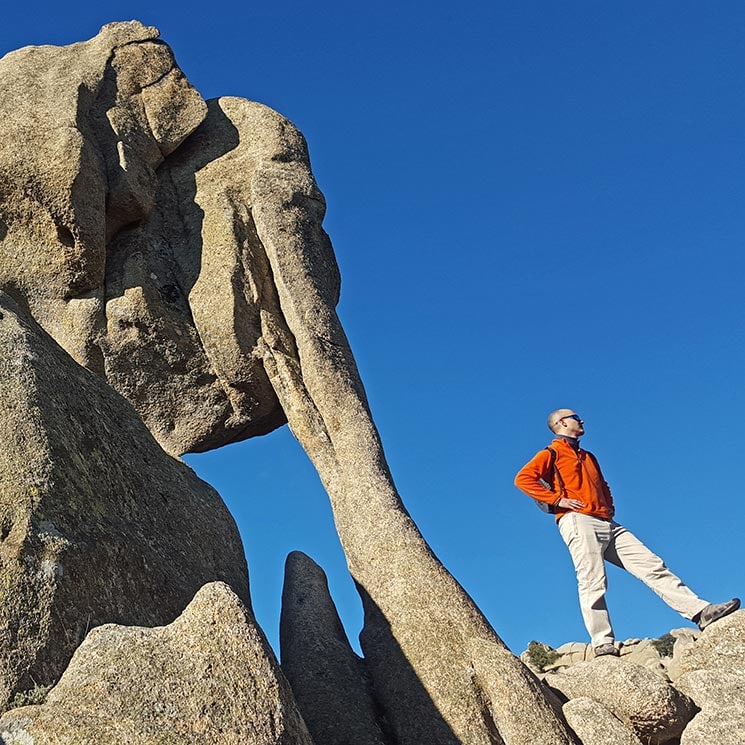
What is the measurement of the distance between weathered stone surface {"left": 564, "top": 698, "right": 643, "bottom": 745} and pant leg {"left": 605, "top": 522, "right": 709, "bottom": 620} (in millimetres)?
1810

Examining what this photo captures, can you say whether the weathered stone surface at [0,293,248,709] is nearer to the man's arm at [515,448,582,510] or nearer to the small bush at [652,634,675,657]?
the man's arm at [515,448,582,510]

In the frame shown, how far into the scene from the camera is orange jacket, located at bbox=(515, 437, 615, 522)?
11.3 meters

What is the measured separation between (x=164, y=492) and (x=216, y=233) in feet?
16.4

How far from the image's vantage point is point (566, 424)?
1177 centimetres

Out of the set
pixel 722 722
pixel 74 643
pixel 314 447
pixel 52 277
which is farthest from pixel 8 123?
pixel 722 722

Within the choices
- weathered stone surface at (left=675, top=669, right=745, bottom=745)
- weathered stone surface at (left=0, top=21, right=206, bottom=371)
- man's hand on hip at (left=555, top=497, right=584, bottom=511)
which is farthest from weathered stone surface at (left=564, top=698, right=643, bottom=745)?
weathered stone surface at (left=0, top=21, right=206, bottom=371)

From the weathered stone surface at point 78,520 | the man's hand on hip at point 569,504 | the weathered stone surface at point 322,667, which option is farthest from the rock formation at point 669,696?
the weathered stone surface at point 78,520

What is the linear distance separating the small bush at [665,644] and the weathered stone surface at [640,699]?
116 inches

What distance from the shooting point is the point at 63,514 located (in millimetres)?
8336

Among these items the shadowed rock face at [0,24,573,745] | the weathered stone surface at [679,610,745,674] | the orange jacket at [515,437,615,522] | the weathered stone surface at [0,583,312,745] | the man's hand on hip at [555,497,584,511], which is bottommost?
the weathered stone surface at [0,583,312,745]

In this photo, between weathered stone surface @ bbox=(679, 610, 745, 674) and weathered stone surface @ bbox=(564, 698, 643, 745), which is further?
weathered stone surface @ bbox=(679, 610, 745, 674)

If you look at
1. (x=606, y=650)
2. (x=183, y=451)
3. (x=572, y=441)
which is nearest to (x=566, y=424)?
(x=572, y=441)

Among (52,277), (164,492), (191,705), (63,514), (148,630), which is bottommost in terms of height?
(191,705)

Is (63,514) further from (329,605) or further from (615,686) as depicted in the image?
(615,686)
